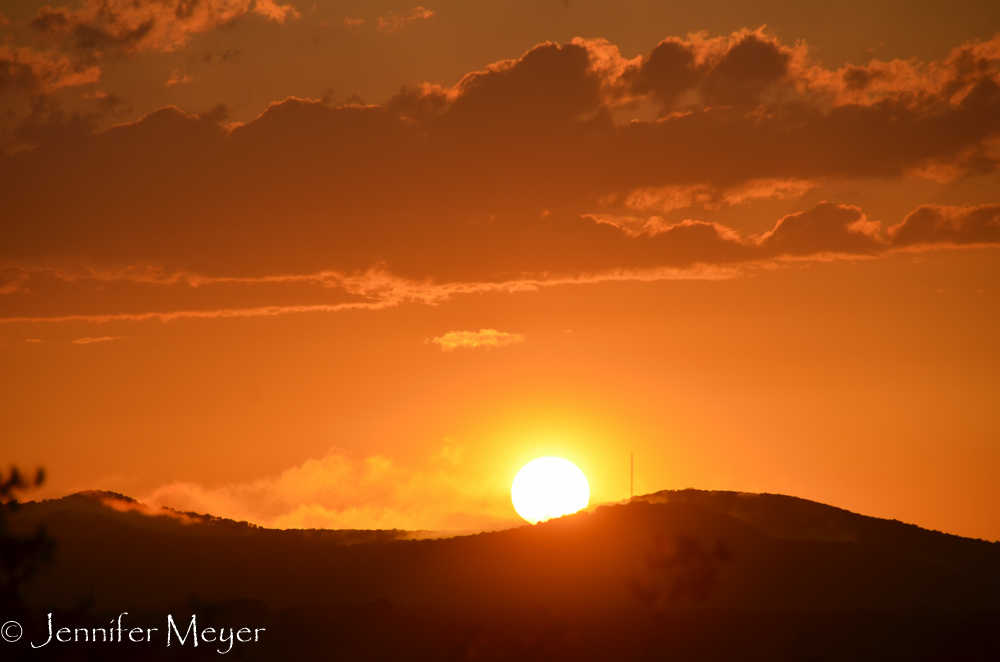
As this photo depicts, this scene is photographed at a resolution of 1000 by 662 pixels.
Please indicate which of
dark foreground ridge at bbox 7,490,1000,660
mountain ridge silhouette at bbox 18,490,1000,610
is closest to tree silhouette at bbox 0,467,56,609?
dark foreground ridge at bbox 7,490,1000,660

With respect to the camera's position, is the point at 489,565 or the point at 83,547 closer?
the point at 489,565

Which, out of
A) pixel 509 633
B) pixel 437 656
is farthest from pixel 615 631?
pixel 437 656

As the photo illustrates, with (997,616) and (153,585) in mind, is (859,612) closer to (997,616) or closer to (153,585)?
(997,616)

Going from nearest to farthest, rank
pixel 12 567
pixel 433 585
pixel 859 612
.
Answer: pixel 12 567 < pixel 859 612 < pixel 433 585

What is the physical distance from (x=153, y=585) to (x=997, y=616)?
137 meters

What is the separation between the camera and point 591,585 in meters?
152

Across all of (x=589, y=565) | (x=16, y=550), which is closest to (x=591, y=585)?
(x=589, y=565)

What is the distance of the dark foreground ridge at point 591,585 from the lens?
384 feet

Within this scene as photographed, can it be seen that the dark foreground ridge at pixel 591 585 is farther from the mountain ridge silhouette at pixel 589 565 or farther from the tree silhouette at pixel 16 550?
the tree silhouette at pixel 16 550

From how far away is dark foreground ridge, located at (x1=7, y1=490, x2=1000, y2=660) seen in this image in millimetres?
117188

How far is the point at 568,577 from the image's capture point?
155750mm

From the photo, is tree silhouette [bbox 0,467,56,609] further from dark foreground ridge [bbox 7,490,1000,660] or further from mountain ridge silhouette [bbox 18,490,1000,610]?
mountain ridge silhouette [bbox 18,490,1000,610]

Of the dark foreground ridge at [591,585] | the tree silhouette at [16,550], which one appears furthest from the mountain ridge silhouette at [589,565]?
the tree silhouette at [16,550]

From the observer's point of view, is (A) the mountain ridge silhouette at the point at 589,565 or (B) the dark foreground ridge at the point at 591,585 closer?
(B) the dark foreground ridge at the point at 591,585
